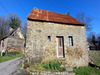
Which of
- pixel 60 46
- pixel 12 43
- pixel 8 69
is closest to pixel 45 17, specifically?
pixel 60 46

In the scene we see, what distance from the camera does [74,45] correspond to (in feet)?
23.2

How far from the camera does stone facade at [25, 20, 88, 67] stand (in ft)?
19.6

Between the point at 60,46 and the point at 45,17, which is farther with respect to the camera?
the point at 45,17

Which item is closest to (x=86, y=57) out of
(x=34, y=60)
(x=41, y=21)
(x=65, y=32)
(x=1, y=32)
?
(x=65, y=32)

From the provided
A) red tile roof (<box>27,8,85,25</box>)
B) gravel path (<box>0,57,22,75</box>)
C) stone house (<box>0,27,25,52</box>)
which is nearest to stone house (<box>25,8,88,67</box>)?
red tile roof (<box>27,8,85,25</box>)

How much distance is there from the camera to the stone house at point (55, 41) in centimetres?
600

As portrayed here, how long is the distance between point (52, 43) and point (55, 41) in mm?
428

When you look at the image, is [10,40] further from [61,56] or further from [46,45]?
[61,56]

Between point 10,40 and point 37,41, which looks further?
point 10,40

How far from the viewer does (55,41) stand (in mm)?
6621

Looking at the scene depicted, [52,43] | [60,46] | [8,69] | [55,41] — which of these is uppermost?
[55,41]

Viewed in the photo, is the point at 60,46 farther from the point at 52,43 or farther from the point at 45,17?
the point at 45,17

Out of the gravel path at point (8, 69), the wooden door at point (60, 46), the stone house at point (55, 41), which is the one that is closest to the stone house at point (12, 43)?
the gravel path at point (8, 69)

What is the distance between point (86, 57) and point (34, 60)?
6264 mm
